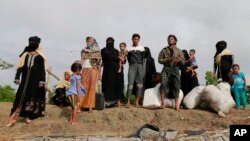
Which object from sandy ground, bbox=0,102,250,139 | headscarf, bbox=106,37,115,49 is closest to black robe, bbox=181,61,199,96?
sandy ground, bbox=0,102,250,139

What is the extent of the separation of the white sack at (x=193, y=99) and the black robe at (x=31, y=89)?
3435 millimetres

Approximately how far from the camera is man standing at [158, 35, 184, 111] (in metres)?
9.15

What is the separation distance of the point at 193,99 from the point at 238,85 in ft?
4.03

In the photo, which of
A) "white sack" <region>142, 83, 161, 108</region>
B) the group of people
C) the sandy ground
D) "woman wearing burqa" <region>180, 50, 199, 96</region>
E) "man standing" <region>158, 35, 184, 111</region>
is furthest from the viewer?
"woman wearing burqa" <region>180, 50, 199, 96</region>

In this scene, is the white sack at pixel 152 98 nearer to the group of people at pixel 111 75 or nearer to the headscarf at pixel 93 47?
the group of people at pixel 111 75

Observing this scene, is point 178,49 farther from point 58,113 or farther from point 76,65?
point 58,113

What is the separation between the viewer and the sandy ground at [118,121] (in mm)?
8227

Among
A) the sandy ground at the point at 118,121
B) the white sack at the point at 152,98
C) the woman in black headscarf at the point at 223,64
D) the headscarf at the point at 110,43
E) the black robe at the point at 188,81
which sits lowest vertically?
the sandy ground at the point at 118,121

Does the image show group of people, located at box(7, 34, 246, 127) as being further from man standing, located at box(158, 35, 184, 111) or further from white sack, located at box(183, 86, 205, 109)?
white sack, located at box(183, 86, 205, 109)

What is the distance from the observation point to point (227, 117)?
350 inches

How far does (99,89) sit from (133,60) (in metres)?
1.25

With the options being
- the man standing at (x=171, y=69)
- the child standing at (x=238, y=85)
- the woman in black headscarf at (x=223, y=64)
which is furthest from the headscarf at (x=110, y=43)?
the child standing at (x=238, y=85)

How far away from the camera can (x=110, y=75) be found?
957 centimetres

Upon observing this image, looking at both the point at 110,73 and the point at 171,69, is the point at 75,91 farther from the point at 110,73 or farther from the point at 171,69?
the point at 171,69
